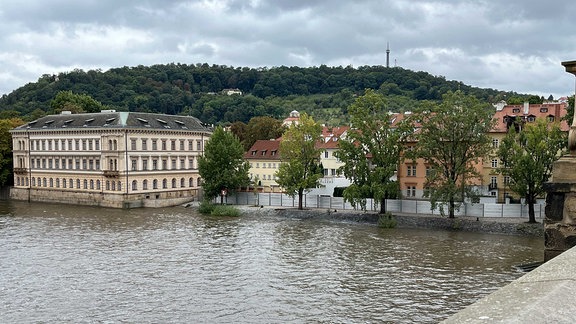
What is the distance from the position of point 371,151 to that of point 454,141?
272 inches

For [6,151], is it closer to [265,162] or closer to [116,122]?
[116,122]

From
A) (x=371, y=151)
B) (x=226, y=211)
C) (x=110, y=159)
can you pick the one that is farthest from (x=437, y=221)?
(x=110, y=159)

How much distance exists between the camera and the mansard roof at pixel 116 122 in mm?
64000

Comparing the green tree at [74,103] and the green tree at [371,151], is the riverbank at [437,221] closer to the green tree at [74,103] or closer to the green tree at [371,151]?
the green tree at [371,151]

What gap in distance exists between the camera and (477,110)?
1770 inches

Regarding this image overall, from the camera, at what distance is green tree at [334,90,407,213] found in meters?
46.6

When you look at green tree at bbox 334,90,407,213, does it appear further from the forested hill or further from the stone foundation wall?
the forested hill

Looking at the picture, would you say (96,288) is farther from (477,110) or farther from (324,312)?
(477,110)

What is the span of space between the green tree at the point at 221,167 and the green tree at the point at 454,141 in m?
19.6

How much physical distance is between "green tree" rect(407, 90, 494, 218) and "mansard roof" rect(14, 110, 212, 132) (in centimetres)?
3271

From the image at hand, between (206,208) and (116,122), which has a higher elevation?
(116,122)

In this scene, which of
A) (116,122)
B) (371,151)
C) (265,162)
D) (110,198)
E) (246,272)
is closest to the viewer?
(246,272)

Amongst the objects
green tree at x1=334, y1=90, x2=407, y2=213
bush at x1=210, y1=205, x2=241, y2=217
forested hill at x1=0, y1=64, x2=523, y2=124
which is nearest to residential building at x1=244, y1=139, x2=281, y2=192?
bush at x1=210, y1=205, x2=241, y2=217

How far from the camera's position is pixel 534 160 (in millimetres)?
41781
